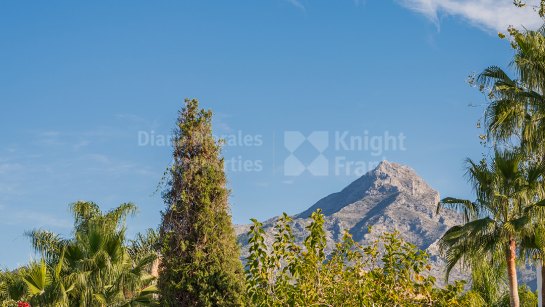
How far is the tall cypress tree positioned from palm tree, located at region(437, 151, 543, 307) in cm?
613

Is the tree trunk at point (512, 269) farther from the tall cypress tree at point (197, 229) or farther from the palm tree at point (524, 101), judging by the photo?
the tall cypress tree at point (197, 229)

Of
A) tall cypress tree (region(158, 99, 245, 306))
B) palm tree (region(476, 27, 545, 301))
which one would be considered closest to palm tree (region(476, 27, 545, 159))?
palm tree (region(476, 27, 545, 301))

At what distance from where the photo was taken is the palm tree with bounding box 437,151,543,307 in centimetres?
1858

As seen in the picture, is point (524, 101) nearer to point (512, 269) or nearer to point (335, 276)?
point (512, 269)

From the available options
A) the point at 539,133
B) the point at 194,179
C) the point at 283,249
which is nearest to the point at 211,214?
the point at 194,179

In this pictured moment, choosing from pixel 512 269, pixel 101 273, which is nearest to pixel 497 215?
pixel 512 269

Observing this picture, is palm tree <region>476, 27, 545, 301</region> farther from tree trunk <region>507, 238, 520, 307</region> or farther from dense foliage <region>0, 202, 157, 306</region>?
dense foliage <region>0, 202, 157, 306</region>

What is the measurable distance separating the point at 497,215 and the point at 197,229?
7.94 m

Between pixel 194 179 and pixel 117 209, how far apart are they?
25.6 ft

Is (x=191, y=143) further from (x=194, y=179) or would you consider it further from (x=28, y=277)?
(x=28, y=277)

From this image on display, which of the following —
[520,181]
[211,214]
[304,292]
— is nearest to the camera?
[304,292]

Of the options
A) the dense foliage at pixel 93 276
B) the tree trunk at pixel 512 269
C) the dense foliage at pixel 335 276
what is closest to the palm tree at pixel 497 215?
the tree trunk at pixel 512 269

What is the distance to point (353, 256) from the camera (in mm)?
12906

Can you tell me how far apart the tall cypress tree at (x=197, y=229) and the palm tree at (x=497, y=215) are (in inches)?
241
